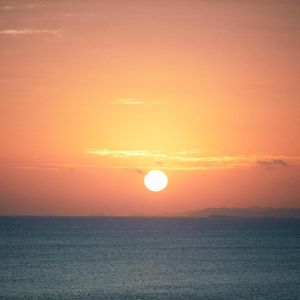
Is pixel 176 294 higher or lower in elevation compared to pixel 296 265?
lower

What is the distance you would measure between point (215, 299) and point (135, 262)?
4529 centimetres

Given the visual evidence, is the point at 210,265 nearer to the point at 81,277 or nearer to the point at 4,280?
the point at 81,277

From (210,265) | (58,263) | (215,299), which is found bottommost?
(215,299)

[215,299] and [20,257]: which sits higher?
[20,257]

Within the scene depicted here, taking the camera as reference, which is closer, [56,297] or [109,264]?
[56,297]

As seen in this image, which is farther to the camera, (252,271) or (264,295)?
(252,271)

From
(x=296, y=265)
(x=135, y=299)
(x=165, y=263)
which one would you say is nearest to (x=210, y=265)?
(x=165, y=263)

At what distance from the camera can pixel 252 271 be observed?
95.8 meters

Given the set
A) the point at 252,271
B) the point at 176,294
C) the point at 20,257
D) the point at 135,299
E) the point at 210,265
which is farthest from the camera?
the point at 20,257

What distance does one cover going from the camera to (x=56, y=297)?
65.1m

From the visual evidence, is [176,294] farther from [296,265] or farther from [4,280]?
[296,265]

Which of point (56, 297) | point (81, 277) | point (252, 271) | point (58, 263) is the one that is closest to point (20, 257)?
point (58, 263)

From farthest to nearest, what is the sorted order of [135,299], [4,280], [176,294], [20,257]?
[20,257] < [4,280] < [176,294] < [135,299]

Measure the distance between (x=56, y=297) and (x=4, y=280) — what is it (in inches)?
709
